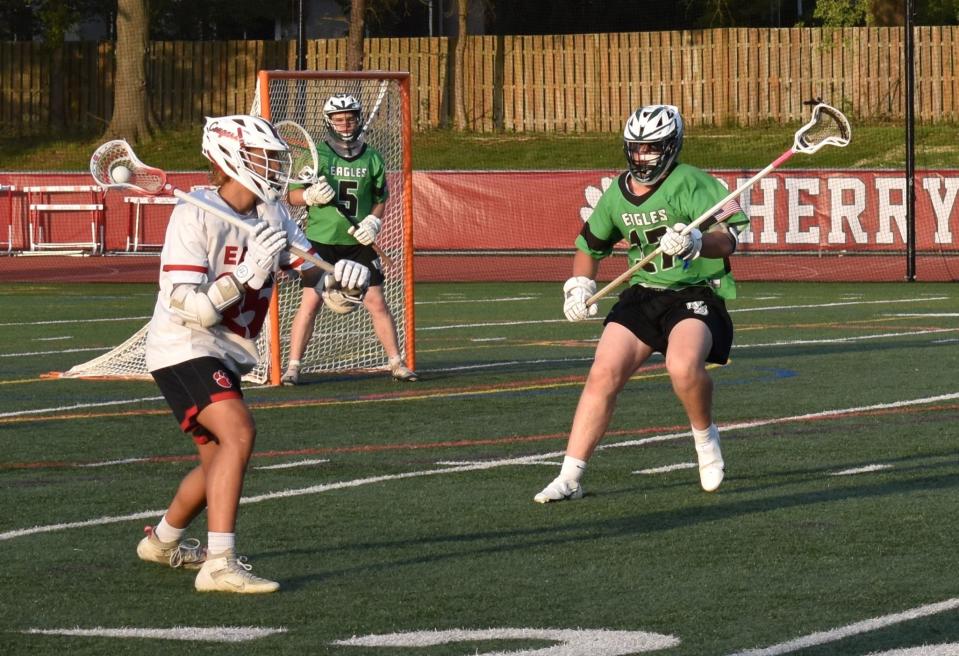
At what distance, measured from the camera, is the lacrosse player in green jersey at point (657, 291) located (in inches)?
312

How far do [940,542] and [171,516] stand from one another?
9.28ft

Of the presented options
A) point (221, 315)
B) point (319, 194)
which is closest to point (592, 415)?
point (221, 315)

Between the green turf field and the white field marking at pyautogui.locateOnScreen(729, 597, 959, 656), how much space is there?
12mm

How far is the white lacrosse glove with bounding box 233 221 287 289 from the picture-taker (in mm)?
6070

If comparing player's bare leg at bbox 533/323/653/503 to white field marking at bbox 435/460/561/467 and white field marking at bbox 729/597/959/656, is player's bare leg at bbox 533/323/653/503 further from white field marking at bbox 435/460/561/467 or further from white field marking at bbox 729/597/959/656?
white field marking at bbox 729/597/959/656

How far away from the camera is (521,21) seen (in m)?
42.6

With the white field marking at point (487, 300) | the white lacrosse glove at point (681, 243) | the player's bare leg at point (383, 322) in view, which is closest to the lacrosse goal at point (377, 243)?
the player's bare leg at point (383, 322)

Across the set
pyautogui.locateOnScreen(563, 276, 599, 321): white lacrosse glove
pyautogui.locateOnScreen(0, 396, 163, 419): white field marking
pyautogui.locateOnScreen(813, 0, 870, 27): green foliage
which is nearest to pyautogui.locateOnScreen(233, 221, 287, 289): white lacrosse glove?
pyautogui.locateOnScreen(563, 276, 599, 321): white lacrosse glove

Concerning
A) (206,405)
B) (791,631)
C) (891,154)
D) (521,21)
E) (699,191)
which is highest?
(521,21)

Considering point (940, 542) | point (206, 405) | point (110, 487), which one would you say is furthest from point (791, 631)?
point (110, 487)

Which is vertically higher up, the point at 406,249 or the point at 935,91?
the point at 935,91

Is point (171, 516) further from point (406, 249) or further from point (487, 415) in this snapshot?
point (406, 249)

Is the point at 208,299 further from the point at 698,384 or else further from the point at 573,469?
the point at 698,384

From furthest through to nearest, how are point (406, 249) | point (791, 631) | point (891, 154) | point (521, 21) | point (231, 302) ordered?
point (521, 21) → point (891, 154) → point (406, 249) → point (231, 302) → point (791, 631)
